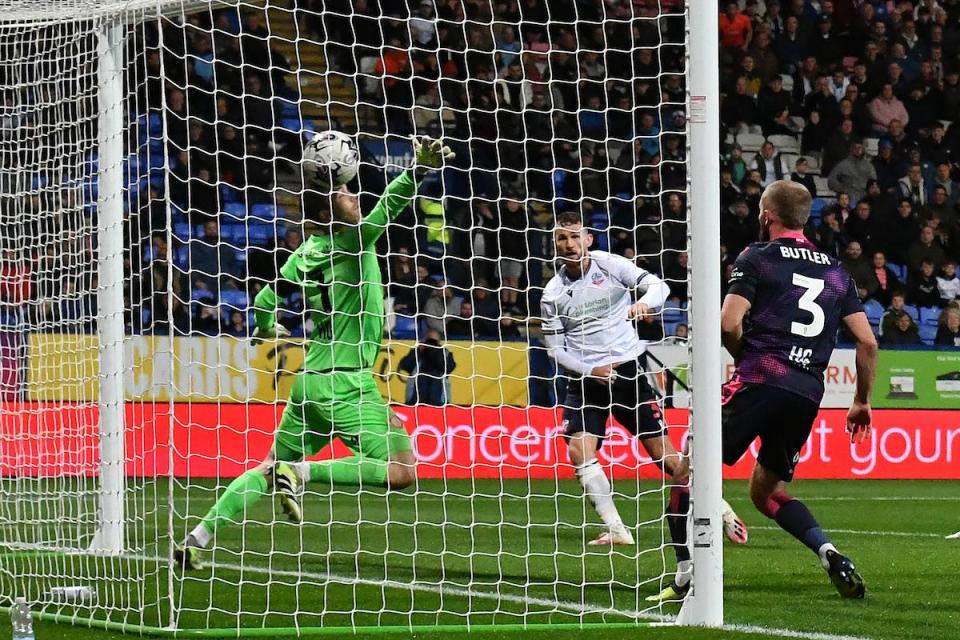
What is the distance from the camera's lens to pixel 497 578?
7637mm

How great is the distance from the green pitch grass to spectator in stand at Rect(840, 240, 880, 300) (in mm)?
6538

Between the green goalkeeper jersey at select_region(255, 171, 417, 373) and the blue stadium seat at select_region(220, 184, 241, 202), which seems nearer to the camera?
the green goalkeeper jersey at select_region(255, 171, 417, 373)

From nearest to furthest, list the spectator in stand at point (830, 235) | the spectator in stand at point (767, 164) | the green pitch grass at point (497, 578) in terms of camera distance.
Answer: the green pitch grass at point (497, 578), the spectator in stand at point (830, 235), the spectator in stand at point (767, 164)

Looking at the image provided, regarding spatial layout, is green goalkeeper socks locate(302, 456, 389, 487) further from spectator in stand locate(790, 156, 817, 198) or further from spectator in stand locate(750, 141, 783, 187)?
spectator in stand locate(790, 156, 817, 198)

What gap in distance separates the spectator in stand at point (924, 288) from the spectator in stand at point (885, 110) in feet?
8.78

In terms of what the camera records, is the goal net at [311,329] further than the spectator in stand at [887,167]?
No

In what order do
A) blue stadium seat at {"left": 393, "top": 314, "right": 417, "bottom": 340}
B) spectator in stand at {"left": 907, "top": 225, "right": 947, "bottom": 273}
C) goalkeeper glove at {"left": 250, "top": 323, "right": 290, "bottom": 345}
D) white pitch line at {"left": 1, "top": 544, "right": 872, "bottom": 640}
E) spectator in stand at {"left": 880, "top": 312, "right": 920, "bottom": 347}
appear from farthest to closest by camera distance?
spectator in stand at {"left": 907, "top": 225, "right": 947, "bottom": 273}
spectator in stand at {"left": 880, "top": 312, "right": 920, "bottom": 347}
blue stadium seat at {"left": 393, "top": 314, "right": 417, "bottom": 340}
goalkeeper glove at {"left": 250, "top": 323, "right": 290, "bottom": 345}
white pitch line at {"left": 1, "top": 544, "right": 872, "bottom": 640}

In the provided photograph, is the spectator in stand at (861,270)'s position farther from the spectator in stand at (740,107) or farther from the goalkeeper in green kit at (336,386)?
the goalkeeper in green kit at (336,386)

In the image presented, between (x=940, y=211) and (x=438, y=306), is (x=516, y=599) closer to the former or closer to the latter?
(x=438, y=306)

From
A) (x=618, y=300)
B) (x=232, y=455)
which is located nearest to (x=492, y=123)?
(x=232, y=455)

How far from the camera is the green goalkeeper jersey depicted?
289 inches

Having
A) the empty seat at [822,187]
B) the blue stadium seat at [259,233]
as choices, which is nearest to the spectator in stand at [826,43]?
the empty seat at [822,187]

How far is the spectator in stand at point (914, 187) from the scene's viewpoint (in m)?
19.6

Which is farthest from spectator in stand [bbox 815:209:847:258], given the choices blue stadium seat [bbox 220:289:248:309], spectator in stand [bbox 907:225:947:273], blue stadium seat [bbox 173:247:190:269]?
blue stadium seat [bbox 173:247:190:269]
